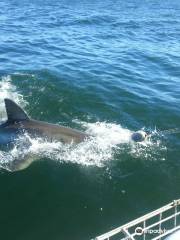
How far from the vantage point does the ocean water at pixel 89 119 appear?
13.5 m

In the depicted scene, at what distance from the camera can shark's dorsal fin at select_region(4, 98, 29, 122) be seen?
54.0 feet

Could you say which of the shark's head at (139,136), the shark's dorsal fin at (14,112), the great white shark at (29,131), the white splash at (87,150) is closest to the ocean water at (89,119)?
the white splash at (87,150)

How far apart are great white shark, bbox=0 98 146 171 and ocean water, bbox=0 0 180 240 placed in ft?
1.00

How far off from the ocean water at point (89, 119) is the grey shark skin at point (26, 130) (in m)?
0.31

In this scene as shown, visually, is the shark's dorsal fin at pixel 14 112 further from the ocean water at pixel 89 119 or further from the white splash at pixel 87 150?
the ocean water at pixel 89 119

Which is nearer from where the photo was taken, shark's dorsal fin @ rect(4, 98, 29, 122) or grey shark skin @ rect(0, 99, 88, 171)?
shark's dorsal fin @ rect(4, 98, 29, 122)

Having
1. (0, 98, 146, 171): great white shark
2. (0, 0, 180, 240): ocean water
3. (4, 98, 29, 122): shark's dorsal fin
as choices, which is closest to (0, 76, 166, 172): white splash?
(0, 0, 180, 240): ocean water

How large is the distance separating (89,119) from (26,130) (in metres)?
3.97

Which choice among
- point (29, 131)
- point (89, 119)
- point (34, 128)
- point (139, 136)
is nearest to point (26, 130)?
point (29, 131)

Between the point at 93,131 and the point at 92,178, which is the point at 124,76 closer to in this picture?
the point at 93,131

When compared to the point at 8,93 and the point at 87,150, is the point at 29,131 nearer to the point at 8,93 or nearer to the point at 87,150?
the point at 87,150

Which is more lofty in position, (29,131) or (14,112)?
(14,112)

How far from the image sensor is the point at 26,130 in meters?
16.7

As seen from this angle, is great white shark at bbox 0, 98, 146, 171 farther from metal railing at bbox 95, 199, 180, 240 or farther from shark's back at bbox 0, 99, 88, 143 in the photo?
metal railing at bbox 95, 199, 180, 240
